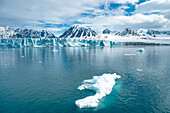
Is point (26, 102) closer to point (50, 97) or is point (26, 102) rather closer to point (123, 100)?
point (50, 97)

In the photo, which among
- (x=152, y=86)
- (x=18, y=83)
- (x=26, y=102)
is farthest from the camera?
(x=18, y=83)

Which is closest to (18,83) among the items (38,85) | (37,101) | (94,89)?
(38,85)

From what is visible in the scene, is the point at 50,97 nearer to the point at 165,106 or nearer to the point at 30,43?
the point at 165,106

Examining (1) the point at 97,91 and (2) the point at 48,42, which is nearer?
(1) the point at 97,91

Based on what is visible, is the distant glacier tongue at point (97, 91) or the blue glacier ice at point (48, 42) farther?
the blue glacier ice at point (48, 42)

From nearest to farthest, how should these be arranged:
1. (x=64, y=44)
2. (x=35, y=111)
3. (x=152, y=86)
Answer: (x=35, y=111), (x=152, y=86), (x=64, y=44)

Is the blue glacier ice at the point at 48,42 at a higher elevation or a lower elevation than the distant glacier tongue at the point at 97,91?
higher

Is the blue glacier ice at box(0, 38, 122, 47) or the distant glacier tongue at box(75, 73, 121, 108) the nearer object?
the distant glacier tongue at box(75, 73, 121, 108)

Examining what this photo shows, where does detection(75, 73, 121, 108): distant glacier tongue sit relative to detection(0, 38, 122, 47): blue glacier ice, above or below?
below

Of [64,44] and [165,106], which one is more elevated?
[64,44]

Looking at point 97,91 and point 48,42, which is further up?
point 48,42

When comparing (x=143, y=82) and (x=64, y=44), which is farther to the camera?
(x=64, y=44)
